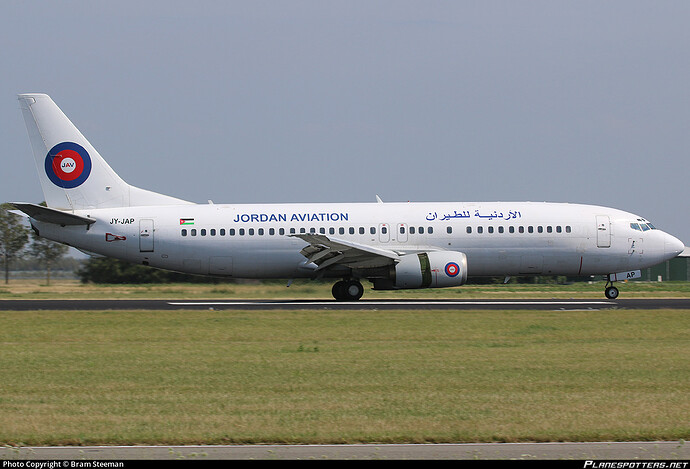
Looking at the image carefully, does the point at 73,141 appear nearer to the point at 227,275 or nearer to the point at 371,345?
the point at 227,275

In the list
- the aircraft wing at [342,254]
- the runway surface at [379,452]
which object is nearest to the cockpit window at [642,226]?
the aircraft wing at [342,254]

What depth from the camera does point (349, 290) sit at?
116ft

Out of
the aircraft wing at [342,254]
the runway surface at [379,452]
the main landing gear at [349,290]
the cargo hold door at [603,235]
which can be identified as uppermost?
the cargo hold door at [603,235]

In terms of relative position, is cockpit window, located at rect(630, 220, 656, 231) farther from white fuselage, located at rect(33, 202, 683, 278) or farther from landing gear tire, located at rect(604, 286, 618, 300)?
landing gear tire, located at rect(604, 286, 618, 300)

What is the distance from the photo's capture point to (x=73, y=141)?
36438mm

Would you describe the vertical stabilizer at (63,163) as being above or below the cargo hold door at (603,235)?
above

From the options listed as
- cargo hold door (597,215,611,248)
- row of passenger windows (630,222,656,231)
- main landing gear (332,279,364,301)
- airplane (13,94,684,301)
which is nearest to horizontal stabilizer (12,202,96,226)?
airplane (13,94,684,301)

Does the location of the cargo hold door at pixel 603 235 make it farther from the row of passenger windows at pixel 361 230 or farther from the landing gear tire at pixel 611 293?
the landing gear tire at pixel 611 293

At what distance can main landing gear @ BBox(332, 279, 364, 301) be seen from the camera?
35.2m

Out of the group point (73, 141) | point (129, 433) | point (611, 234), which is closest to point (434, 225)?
point (611, 234)

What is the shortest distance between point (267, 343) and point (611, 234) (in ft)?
66.5

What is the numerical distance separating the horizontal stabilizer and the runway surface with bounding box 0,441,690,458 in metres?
25.4

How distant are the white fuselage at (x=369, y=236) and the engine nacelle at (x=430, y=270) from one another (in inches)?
56.5

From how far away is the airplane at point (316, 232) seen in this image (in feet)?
115
